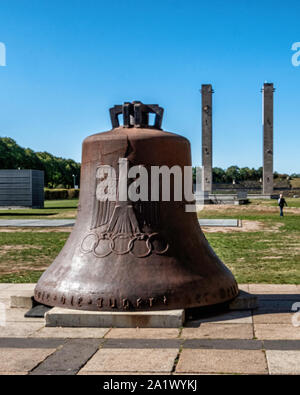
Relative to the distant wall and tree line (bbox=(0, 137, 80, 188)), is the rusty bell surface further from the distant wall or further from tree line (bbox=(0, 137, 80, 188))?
tree line (bbox=(0, 137, 80, 188))

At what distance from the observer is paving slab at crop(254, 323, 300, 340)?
12.7ft

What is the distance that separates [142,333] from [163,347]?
1.35 feet

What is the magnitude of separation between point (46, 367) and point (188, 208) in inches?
89.3

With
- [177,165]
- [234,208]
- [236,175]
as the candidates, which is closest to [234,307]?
[177,165]

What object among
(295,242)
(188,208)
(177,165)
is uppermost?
(177,165)

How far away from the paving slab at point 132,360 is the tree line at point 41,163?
61.9 m

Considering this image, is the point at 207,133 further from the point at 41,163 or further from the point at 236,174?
the point at 236,174

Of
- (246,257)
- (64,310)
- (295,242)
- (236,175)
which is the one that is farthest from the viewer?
(236,175)

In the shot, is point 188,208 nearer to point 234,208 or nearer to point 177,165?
point 177,165

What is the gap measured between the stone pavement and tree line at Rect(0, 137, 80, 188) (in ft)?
201

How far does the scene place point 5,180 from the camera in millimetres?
32656

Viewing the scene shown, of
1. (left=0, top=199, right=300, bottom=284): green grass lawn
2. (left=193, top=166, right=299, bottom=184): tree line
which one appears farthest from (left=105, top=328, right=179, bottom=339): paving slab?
(left=193, top=166, right=299, bottom=184): tree line

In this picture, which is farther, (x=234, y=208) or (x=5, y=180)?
(x=5, y=180)

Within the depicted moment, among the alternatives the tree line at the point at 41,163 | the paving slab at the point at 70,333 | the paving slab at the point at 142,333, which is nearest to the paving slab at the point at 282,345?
the paving slab at the point at 142,333
